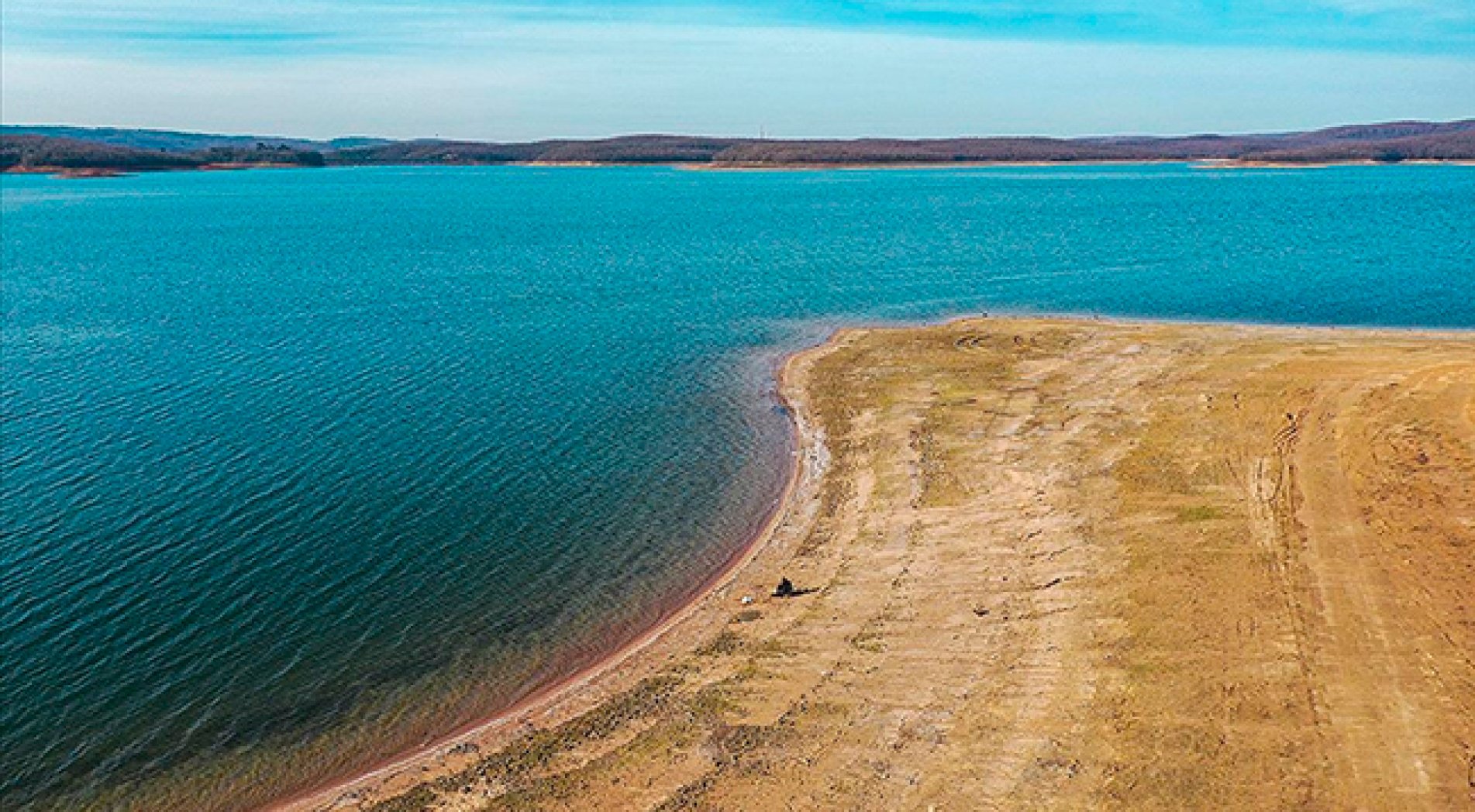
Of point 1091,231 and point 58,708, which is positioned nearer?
point 58,708

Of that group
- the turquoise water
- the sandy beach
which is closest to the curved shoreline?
the sandy beach

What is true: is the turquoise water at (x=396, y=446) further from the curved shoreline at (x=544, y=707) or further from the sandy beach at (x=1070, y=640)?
the sandy beach at (x=1070, y=640)

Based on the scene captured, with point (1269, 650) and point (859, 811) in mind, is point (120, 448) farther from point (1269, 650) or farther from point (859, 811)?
point (1269, 650)

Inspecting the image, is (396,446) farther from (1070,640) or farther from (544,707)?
(1070,640)

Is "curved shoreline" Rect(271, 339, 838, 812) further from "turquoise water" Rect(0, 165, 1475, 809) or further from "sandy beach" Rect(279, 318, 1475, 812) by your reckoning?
"turquoise water" Rect(0, 165, 1475, 809)

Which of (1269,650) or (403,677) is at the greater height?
(1269,650)

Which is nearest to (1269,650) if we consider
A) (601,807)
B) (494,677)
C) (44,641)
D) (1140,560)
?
(1140,560)

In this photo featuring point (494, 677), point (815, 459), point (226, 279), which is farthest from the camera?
point (226, 279)

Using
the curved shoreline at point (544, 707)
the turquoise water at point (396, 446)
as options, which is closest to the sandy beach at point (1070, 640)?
the curved shoreline at point (544, 707)
